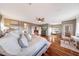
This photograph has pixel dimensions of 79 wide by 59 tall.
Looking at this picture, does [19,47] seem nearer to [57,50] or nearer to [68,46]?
[57,50]

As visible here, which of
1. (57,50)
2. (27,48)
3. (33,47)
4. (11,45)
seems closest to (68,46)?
(57,50)

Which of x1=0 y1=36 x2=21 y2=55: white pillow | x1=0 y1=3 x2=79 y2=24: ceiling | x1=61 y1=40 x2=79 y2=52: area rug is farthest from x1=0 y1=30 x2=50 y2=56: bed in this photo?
x1=0 y1=3 x2=79 y2=24: ceiling

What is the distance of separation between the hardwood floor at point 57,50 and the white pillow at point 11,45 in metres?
0.53

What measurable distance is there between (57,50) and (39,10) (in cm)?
81

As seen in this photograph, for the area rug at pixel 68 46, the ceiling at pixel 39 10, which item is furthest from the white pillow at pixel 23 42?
the area rug at pixel 68 46

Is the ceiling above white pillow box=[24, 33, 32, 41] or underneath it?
above

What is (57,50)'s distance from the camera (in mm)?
1804

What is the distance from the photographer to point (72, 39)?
178 centimetres

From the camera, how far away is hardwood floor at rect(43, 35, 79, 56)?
5.79 feet

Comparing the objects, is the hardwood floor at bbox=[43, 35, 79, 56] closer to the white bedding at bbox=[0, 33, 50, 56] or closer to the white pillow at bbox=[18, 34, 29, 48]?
the white bedding at bbox=[0, 33, 50, 56]

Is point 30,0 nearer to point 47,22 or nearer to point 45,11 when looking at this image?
point 45,11

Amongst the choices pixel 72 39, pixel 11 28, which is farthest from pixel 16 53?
Answer: pixel 72 39

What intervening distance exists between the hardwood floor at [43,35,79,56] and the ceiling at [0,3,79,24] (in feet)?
1.36

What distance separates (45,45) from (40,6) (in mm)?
747
